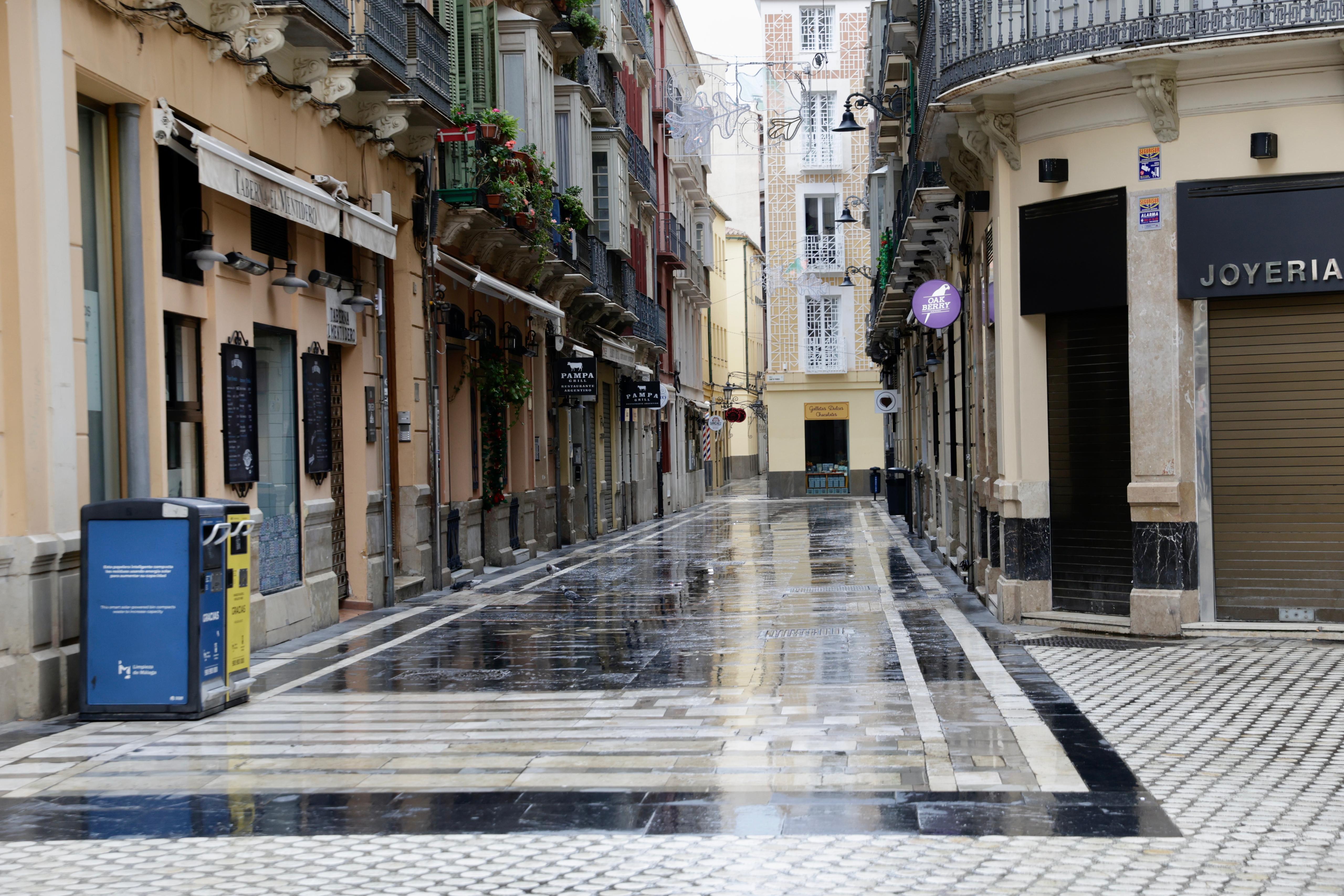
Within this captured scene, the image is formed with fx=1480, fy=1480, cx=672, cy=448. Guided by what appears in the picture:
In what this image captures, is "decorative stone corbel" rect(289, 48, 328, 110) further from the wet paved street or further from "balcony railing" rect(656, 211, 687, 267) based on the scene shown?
"balcony railing" rect(656, 211, 687, 267)

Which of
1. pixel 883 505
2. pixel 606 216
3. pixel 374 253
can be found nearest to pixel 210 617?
pixel 374 253

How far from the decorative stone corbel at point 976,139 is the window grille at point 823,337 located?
3547 cm

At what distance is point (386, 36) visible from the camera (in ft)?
51.7

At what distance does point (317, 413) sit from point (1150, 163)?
8.24m

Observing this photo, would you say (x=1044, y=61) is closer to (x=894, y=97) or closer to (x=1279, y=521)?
(x=1279, y=521)

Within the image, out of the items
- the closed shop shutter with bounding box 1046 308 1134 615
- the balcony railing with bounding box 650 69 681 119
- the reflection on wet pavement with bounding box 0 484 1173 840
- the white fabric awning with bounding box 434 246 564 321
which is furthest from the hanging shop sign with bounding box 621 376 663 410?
the closed shop shutter with bounding box 1046 308 1134 615

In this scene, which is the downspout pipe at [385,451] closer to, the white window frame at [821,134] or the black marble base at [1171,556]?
the black marble base at [1171,556]

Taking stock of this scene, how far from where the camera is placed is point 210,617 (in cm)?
937

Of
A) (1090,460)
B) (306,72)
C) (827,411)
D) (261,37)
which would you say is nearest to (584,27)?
(306,72)

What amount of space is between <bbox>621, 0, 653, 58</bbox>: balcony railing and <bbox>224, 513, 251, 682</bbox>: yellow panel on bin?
2693 cm

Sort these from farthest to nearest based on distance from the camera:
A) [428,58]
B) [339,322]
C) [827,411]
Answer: [827,411]
[428,58]
[339,322]

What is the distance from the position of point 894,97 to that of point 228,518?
1598 cm

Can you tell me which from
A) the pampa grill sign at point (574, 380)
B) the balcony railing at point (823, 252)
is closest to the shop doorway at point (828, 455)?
the balcony railing at point (823, 252)

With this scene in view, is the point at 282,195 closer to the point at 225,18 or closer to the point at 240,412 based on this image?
the point at 225,18
